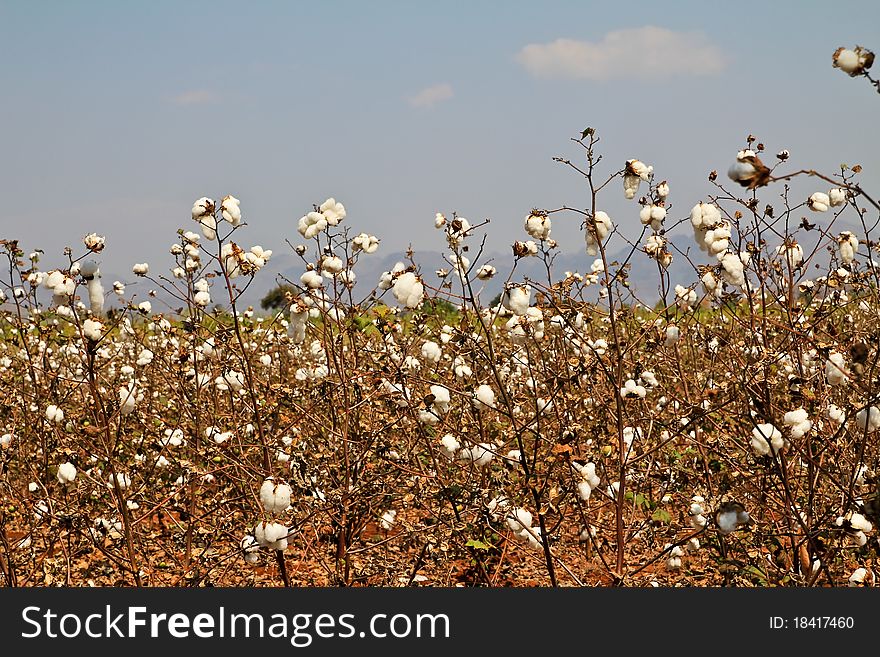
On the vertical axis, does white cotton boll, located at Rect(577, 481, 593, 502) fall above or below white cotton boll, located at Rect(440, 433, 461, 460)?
below

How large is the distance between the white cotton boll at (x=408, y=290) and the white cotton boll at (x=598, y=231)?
2.05 ft

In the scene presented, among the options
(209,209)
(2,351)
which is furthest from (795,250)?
(2,351)

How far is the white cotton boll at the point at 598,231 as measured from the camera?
9.87ft

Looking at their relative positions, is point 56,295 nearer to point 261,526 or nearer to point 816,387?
point 261,526

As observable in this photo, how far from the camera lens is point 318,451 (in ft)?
13.5

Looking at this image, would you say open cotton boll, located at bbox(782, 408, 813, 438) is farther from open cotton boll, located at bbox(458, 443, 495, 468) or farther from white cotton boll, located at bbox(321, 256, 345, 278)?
white cotton boll, located at bbox(321, 256, 345, 278)

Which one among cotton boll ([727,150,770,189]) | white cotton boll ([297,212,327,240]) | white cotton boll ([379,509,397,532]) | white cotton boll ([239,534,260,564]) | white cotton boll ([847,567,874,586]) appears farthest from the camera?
white cotton boll ([379,509,397,532])

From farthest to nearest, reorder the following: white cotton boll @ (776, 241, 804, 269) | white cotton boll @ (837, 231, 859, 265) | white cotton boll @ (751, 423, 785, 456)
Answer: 1. white cotton boll @ (776, 241, 804, 269)
2. white cotton boll @ (837, 231, 859, 265)
3. white cotton boll @ (751, 423, 785, 456)

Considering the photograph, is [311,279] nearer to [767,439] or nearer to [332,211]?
[332,211]

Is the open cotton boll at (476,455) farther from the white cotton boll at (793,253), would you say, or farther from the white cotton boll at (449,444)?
the white cotton boll at (793,253)

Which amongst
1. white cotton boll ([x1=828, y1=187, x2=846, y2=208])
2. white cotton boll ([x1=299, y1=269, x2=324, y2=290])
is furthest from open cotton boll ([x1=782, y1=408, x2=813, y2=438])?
white cotton boll ([x1=299, y1=269, x2=324, y2=290])

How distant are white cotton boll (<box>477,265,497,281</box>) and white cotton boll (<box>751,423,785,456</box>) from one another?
1025mm

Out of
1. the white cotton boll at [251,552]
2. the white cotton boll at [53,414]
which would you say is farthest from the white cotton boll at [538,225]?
the white cotton boll at [53,414]

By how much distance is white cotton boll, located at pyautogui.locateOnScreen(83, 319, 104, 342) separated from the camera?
8.81ft
